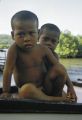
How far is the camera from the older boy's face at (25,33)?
51 centimetres

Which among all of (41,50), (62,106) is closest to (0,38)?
(41,50)

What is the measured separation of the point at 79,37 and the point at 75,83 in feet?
0.47

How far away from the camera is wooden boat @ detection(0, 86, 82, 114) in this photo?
0.48 meters

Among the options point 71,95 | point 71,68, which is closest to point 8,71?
point 71,95

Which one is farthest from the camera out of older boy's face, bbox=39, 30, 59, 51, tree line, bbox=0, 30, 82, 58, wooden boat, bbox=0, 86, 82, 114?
tree line, bbox=0, 30, 82, 58

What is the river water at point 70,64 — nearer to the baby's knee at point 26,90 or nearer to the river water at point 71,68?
the river water at point 71,68

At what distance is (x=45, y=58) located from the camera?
1.85ft

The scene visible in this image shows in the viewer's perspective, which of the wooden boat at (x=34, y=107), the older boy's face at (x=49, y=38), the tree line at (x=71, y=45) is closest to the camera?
the wooden boat at (x=34, y=107)

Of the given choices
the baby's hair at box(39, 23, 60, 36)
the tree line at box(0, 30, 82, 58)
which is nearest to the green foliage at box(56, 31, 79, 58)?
the tree line at box(0, 30, 82, 58)

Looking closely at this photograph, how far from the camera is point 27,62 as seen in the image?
21.6 inches

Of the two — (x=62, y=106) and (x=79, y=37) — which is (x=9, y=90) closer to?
(x=62, y=106)

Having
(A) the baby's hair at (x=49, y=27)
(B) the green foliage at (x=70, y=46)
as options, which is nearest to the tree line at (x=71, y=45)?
(B) the green foliage at (x=70, y=46)

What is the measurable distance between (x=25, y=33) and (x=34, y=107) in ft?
0.38

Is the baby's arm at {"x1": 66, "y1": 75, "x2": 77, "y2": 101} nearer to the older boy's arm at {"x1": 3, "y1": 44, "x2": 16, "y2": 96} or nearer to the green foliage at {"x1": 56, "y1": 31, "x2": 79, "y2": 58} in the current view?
the older boy's arm at {"x1": 3, "y1": 44, "x2": 16, "y2": 96}
